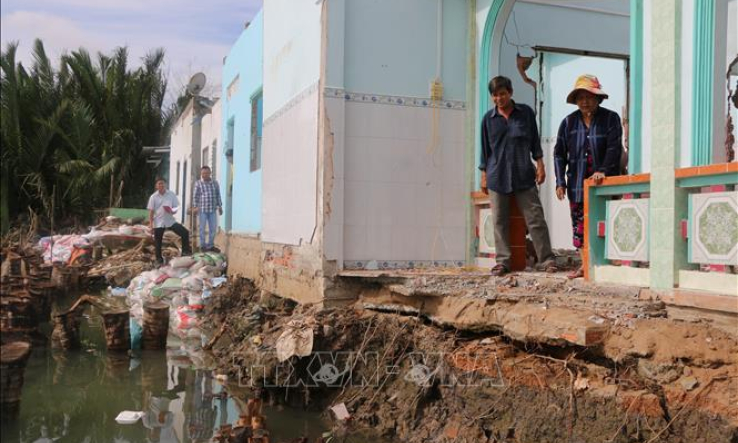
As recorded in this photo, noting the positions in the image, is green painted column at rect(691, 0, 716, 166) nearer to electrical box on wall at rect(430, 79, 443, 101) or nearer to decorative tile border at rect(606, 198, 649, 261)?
decorative tile border at rect(606, 198, 649, 261)

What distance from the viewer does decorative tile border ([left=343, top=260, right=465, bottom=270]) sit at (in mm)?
6018

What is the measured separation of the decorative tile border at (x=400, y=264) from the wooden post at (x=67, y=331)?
2765 millimetres

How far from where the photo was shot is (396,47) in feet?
20.3

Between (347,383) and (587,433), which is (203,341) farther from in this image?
(587,433)

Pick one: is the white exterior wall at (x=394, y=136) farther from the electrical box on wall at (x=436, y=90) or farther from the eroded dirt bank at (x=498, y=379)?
the eroded dirt bank at (x=498, y=379)

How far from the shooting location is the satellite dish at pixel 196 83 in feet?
55.1

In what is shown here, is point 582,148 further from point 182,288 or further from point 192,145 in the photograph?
point 192,145

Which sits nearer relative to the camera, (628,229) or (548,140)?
(628,229)

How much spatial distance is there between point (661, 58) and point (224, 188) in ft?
33.2

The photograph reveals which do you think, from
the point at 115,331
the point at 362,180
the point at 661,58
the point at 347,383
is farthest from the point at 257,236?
the point at 661,58

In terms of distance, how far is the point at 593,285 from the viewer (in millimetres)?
4223

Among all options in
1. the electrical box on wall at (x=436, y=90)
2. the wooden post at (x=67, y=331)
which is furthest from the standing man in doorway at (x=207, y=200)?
the electrical box on wall at (x=436, y=90)

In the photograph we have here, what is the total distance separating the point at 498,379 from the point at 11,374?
2965 mm

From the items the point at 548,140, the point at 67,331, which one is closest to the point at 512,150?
the point at 548,140
